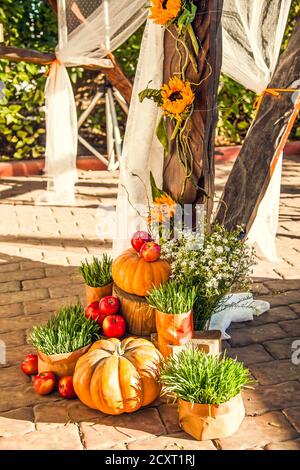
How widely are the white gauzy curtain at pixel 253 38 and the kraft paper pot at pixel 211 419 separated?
2210 millimetres

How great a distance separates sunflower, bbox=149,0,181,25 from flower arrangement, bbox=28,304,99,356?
1.67 metres

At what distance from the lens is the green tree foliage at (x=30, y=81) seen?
27.1 ft

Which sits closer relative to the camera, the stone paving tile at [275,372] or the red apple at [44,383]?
the red apple at [44,383]

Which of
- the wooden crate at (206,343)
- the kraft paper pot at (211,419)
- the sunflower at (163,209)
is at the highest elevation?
the sunflower at (163,209)

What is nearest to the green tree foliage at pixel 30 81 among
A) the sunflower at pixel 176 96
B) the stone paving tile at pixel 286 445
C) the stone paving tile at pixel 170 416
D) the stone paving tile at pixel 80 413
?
the sunflower at pixel 176 96

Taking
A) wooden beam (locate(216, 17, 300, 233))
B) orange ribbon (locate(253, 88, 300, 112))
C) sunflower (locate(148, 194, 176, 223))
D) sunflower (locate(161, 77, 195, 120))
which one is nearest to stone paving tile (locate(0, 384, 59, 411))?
sunflower (locate(148, 194, 176, 223))

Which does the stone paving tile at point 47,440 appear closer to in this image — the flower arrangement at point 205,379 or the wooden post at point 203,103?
the flower arrangement at point 205,379

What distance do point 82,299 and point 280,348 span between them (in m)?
1.47

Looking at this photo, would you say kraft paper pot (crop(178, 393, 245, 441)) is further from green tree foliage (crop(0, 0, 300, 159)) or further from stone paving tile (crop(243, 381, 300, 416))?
green tree foliage (crop(0, 0, 300, 159))

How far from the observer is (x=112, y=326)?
12.2ft

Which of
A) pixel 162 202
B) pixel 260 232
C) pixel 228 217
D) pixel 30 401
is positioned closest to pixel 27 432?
pixel 30 401

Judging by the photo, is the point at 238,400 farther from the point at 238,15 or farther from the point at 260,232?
the point at 238,15

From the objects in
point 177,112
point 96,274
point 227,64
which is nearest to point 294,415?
point 96,274

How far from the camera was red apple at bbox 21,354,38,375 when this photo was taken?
356 cm
